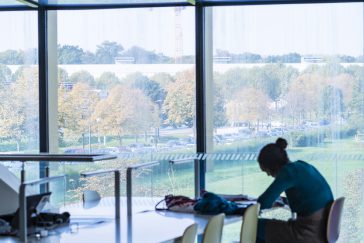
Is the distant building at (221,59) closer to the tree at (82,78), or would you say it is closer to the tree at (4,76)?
the tree at (82,78)

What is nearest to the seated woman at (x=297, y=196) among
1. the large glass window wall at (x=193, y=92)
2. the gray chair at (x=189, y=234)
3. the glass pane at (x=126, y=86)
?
the gray chair at (x=189, y=234)

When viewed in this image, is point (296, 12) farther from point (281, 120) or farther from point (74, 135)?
point (74, 135)

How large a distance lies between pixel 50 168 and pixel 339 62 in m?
3.03

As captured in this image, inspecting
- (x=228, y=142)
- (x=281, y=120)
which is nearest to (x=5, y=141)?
(x=228, y=142)

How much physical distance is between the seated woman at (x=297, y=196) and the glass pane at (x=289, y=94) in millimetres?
2250

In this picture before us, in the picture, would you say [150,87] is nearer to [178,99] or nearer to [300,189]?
[178,99]

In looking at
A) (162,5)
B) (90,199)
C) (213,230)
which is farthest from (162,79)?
(213,230)

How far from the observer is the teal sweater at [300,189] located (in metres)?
4.53

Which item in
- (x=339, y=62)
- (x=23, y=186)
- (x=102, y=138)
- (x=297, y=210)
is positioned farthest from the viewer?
(x=102, y=138)

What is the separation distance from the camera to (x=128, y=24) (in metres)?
7.29

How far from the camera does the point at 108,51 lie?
24.0 ft

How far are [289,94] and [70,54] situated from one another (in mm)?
2274

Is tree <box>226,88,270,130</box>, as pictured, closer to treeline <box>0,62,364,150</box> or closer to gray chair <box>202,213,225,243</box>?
treeline <box>0,62,364,150</box>

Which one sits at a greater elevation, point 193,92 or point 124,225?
point 193,92
